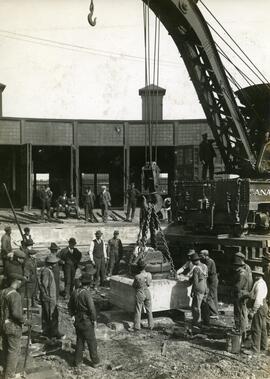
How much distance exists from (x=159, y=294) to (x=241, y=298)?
1931mm

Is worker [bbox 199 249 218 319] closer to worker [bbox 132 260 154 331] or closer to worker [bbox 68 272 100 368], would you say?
worker [bbox 132 260 154 331]

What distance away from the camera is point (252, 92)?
14484mm

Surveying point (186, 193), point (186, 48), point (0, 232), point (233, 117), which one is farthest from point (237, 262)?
point (0, 232)

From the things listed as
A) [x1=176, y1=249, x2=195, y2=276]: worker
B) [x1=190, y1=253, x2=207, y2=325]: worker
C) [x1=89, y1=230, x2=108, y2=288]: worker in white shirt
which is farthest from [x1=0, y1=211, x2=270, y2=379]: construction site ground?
[x1=89, y1=230, x2=108, y2=288]: worker in white shirt

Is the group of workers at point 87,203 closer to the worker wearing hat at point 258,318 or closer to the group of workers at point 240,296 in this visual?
the group of workers at point 240,296

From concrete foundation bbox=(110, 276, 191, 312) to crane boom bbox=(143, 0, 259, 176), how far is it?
19.0 feet

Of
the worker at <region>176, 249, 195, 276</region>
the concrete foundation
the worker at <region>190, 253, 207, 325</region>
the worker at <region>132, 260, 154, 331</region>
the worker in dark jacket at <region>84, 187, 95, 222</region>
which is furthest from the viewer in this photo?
the worker in dark jacket at <region>84, 187, 95, 222</region>

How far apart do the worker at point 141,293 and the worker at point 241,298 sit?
164cm

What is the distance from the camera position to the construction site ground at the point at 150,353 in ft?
21.6

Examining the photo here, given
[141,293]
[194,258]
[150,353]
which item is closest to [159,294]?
[141,293]

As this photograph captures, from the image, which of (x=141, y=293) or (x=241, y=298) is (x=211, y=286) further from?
(x=141, y=293)

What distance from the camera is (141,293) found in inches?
334

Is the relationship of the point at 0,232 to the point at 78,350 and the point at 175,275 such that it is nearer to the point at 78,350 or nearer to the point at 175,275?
the point at 175,275

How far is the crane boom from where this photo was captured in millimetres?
12453
